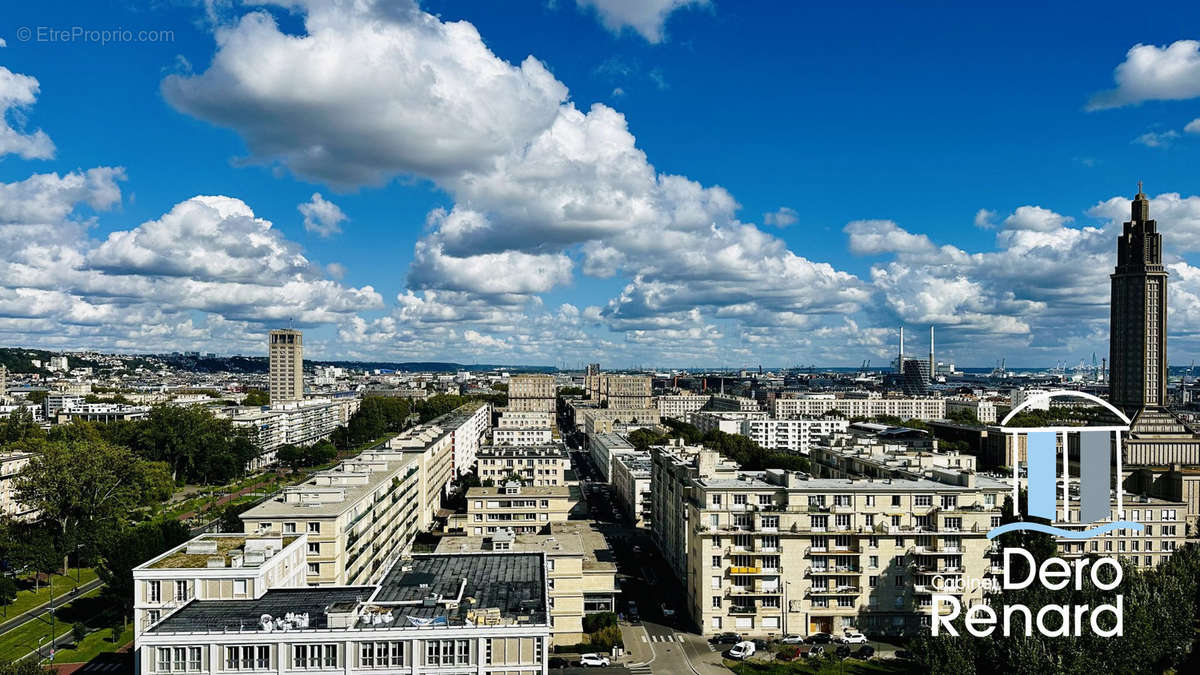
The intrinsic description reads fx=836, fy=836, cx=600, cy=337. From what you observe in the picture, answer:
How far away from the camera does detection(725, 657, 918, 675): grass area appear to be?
51344mm

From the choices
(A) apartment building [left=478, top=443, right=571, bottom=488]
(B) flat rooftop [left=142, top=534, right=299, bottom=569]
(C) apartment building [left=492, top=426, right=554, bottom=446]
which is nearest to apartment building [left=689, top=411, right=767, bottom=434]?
(C) apartment building [left=492, top=426, right=554, bottom=446]

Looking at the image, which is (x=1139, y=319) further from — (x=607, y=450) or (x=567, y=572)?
(x=567, y=572)

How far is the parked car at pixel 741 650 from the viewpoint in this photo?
53719 mm

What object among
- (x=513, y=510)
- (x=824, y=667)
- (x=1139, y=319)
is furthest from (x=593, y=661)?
(x=1139, y=319)

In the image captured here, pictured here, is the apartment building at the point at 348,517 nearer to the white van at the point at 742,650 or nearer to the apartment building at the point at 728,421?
the white van at the point at 742,650

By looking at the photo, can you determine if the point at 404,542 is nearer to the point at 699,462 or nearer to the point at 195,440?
the point at 699,462

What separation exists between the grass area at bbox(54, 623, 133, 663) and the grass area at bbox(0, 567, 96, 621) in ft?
32.9

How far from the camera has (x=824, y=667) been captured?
52094 millimetres

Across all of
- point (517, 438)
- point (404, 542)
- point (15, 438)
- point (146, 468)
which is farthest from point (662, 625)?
point (15, 438)

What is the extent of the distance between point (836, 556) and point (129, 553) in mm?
51500

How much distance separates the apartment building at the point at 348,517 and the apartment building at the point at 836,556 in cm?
2511

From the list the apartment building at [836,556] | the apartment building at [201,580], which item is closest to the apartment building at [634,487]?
the apartment building at [836,556]

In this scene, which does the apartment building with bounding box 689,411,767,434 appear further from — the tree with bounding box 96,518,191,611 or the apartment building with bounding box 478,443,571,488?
the tree with bounding box 96,518,191,611

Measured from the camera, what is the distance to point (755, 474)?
7231 cm
